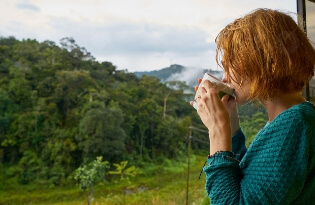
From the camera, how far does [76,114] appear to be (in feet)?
11.8

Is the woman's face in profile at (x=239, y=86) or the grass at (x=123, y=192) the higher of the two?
the woman's face in profile at (x=239, y=86)

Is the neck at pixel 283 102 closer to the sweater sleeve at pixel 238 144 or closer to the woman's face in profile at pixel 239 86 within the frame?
the woman's face in profile at pixel 239 86

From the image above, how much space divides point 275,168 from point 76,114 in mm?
3250

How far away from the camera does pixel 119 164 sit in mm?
3656

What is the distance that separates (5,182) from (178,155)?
1.63 m

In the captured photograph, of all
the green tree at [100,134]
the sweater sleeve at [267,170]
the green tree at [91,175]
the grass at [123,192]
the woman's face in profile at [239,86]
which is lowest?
the grass at [123,192]

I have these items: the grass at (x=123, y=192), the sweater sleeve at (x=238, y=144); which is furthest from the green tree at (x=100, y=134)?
the sweater sleeve at (x=238, y=144)

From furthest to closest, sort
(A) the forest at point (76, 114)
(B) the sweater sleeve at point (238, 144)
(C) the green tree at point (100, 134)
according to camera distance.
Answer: (C) the green tree at point (100, 134), (A) the forest at point (76, 114), (B) the sweater sleeve at point (238, 144)

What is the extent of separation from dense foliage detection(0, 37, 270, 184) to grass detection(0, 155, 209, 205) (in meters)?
0.12

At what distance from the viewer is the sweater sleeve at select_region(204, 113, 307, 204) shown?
1.58ft

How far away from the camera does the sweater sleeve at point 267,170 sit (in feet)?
1.58

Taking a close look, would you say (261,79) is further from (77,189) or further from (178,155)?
(178,155)

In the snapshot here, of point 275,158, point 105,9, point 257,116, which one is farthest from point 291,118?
point 105,9

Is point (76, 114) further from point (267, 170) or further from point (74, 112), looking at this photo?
point (267, 170)
